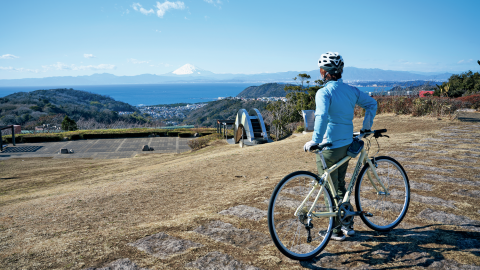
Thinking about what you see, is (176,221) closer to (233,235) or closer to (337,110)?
(233,235)

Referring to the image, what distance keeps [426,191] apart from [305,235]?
2.65 meters

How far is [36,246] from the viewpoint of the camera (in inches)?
142

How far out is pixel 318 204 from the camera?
2971 mm

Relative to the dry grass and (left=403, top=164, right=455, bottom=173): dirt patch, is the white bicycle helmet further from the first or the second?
(left=403, top=164, right=455, bottom=173): dirt patch

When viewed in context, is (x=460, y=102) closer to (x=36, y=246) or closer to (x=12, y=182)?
(x=36, y=246)

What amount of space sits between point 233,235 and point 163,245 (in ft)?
2.61

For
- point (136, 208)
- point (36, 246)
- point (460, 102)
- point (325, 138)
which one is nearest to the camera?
point (325, 138)

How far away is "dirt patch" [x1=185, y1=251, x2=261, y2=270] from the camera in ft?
9.16

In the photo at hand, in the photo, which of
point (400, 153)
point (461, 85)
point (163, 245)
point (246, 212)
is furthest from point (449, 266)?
point (461, 85)

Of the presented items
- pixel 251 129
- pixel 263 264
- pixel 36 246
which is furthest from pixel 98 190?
pixel 251 129

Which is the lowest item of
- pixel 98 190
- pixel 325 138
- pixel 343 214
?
pixel 98 190

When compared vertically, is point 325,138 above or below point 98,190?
above

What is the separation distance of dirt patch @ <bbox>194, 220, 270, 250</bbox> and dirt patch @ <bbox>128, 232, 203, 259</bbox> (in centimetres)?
30

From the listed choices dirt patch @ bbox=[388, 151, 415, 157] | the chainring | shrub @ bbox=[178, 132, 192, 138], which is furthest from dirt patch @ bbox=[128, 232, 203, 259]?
shrub @ bbox=[178, 132, 192, 138]
